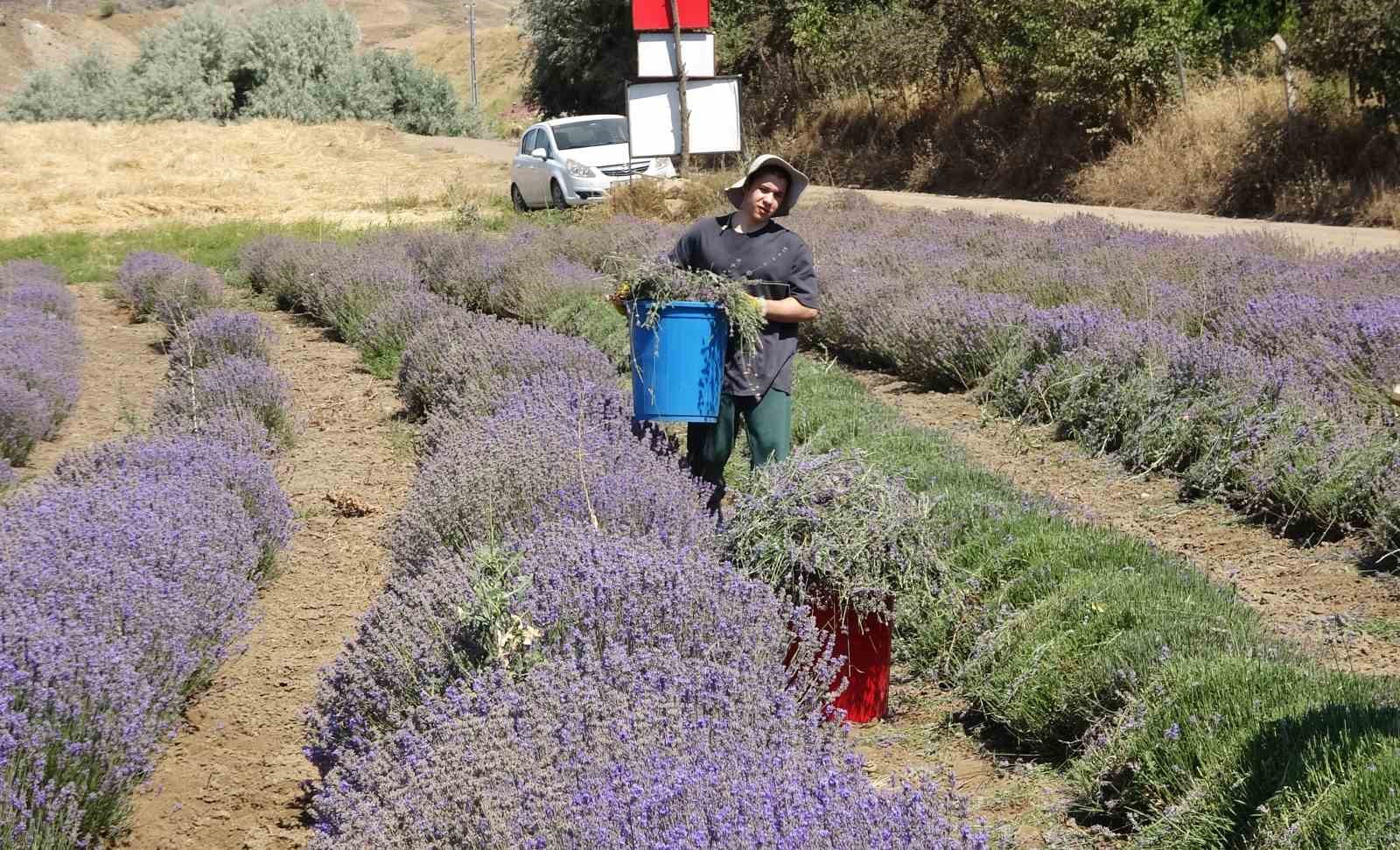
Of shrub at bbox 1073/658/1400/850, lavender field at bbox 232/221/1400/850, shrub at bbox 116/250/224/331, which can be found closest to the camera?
lavender field at bbox 232/221/1400/850

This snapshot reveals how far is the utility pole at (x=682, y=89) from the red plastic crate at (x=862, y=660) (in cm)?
1715

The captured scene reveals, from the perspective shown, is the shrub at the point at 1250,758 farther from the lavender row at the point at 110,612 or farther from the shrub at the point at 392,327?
the shrub at the point at 392,327

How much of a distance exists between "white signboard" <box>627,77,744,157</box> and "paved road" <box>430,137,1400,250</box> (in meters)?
1.94

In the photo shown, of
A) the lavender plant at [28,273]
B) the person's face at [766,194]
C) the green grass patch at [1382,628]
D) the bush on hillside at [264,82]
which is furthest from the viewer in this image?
the bush on hillside at [264,82]

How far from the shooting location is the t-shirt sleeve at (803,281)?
505 centimetres

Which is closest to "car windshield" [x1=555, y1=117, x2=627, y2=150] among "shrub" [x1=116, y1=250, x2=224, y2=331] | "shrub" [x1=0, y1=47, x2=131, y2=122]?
"shrub" [x1=116, y1=250, x2=224, y2=331]

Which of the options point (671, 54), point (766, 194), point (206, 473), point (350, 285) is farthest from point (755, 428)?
point (671, 54)

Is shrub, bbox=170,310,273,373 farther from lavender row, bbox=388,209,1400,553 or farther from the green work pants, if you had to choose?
the green work pants

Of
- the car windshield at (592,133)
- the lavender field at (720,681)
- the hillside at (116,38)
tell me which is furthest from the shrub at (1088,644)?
the hillside at (116,38)

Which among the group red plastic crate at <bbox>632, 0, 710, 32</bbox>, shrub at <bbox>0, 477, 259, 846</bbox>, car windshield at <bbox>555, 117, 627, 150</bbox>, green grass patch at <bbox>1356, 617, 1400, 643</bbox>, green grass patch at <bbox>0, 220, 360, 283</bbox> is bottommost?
green grass patch at <bbox>0, 220, 360, 283</bbox>

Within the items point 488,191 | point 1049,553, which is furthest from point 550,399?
point 488,191

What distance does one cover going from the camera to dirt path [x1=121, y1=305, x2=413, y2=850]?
3.95 m

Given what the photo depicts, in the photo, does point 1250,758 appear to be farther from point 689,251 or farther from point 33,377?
point 33,377

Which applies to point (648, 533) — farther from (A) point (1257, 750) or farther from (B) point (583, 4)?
(B) point (583, 4)
